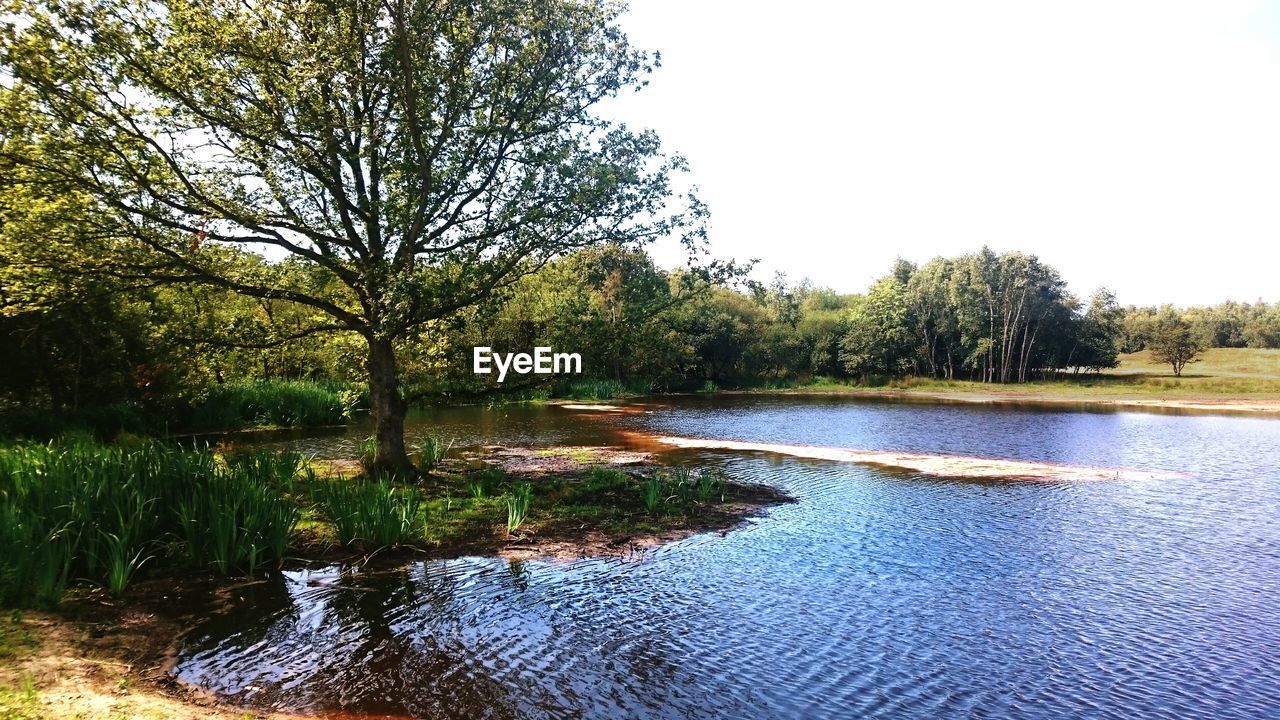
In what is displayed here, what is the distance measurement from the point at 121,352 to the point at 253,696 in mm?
22503

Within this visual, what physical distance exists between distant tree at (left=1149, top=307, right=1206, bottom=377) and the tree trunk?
84.2 m

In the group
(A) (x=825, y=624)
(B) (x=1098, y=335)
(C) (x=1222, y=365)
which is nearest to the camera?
(A) (x=825, y=624)

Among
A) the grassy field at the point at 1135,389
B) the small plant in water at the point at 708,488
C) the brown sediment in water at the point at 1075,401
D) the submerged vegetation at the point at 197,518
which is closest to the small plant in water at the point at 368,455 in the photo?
the submerged vegetation at the point at 197,518

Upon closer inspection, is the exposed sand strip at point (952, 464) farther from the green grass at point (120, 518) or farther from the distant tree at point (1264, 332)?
the distant tree at point (1264, 332)

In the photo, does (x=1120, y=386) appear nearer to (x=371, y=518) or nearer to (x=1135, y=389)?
(x=1135, y=389)

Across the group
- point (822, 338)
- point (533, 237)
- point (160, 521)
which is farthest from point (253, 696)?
point (822, 338)

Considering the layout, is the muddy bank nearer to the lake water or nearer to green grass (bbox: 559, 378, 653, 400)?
green grass (bbox: 559, 378, 653, 400)

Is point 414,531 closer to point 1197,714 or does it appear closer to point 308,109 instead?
point 308,109

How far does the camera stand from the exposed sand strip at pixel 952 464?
867 inches

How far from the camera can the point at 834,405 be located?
5247 centimetres

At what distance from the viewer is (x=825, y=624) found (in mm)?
9758

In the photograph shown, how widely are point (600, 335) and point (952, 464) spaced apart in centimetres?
1464

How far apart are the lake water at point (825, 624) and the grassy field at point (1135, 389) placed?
43.8 meters

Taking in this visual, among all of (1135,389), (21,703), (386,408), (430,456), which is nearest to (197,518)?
(21,703)
